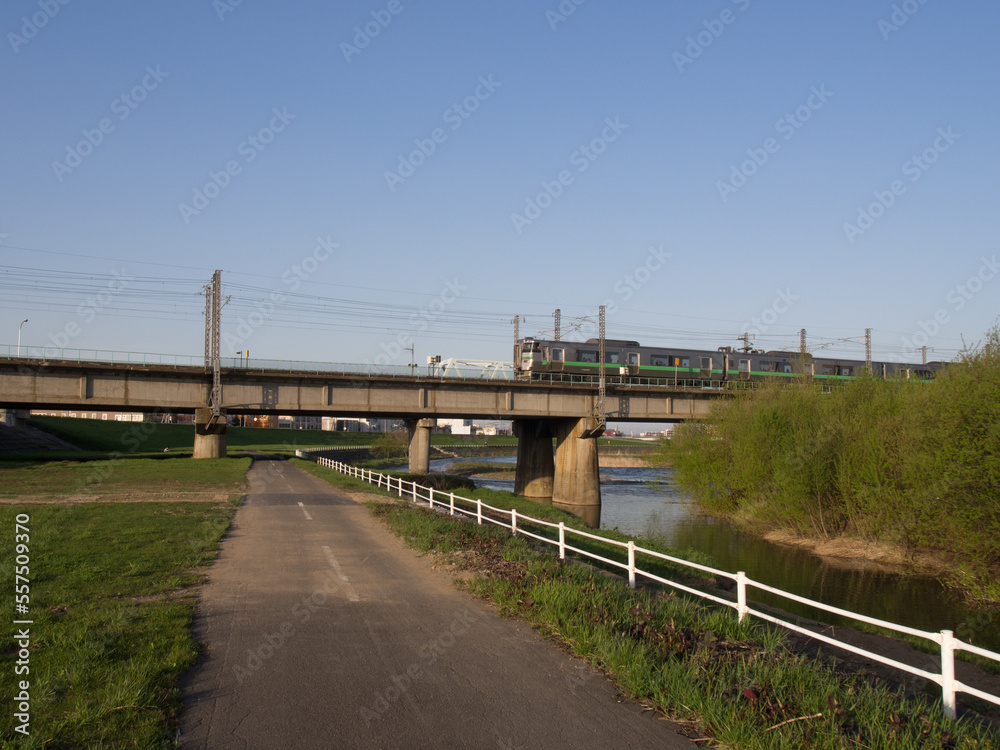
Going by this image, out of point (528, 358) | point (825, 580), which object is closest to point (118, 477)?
point (528, 358)

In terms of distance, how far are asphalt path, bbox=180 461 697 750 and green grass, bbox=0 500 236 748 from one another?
0.33 metres

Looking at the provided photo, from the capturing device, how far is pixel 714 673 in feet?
23.1

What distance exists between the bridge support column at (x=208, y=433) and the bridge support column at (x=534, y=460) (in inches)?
888

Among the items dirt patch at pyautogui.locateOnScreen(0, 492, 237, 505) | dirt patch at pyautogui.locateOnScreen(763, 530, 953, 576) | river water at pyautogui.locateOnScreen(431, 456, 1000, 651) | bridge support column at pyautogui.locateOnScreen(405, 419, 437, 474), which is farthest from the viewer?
bridge support column at pyautogui.locateOnScreen(405, 419, 437, 474)

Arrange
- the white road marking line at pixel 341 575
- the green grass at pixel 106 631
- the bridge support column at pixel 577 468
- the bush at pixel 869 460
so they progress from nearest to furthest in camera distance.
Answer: the green grass at pixel 106 631, the white road marking line at pixel 341 575, the bush at pixel 869 460, the bridge support column at pixel 577 468

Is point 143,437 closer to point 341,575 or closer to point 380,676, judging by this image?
point 341,575

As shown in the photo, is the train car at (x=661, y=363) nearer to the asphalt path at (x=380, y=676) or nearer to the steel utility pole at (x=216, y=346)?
the steel utility pole at (x=216, y=346)

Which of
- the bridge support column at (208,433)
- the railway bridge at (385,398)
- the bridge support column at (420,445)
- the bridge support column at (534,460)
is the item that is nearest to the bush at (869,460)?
the railway bridge at (385,398)

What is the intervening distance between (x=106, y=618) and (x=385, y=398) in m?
39.7

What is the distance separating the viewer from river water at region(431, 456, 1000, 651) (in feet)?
56.7

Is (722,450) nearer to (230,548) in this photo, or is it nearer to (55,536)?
(230,548)

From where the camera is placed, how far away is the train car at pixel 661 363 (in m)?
50.0

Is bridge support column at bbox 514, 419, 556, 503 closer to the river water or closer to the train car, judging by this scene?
the train car

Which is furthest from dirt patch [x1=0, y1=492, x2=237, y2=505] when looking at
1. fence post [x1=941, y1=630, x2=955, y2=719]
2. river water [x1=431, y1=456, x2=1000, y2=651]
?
fence post [x1=941, y1=630, x2=955, y2=719]
